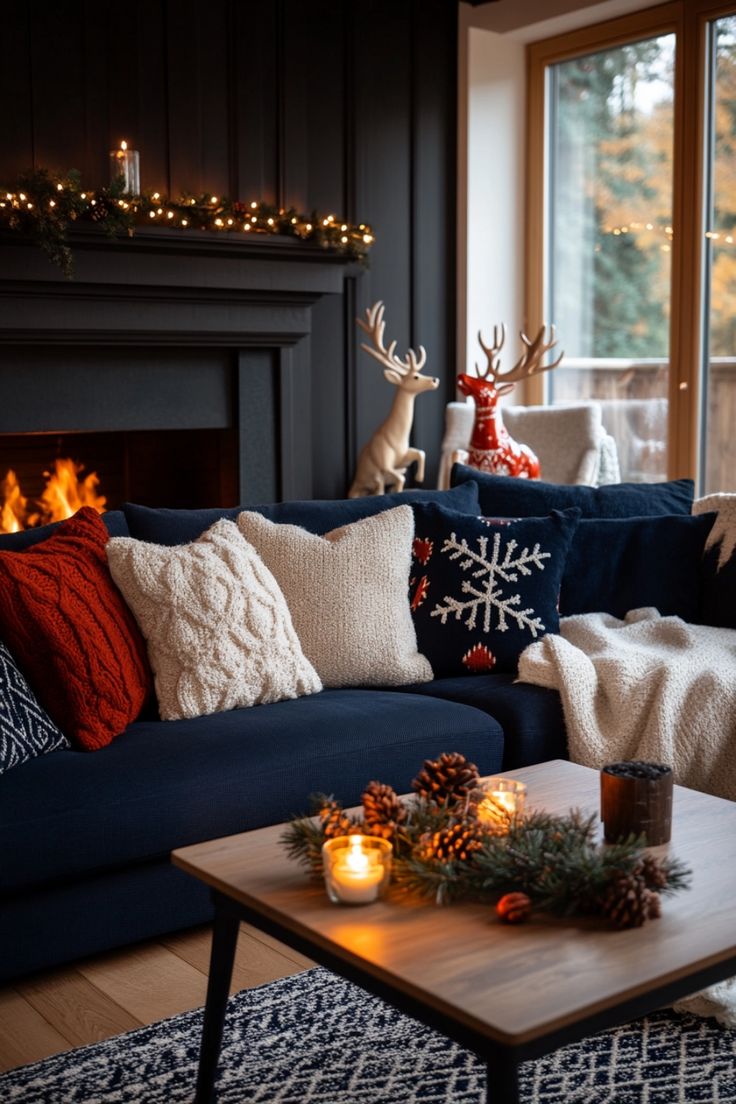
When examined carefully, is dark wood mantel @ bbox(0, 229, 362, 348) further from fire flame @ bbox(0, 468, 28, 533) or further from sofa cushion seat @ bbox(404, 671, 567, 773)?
sofa cushion seat @ bbox(404, 671, 567, 773)

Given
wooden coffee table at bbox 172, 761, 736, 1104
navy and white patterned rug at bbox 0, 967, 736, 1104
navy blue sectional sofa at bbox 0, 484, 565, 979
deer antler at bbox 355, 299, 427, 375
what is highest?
deer antler at bbox 355, 299, 427, 375

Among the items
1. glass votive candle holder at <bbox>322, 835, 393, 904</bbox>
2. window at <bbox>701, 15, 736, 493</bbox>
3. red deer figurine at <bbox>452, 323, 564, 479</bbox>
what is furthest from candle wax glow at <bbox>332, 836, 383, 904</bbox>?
window at <bbox>701, 15, 736, 493</bbox>

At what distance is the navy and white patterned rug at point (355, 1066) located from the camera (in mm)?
1921

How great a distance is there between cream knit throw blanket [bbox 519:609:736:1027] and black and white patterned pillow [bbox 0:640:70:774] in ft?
3.78

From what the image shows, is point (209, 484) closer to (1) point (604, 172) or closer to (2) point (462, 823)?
(1) point (604, 172)

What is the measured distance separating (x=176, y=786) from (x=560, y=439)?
276cm

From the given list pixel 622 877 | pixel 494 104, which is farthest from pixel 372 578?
pixel 494 104

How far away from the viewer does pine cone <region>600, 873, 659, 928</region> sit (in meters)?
1.58

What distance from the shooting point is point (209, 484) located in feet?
16.6

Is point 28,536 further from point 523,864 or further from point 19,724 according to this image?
point 523,864

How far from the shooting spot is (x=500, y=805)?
1.82 m

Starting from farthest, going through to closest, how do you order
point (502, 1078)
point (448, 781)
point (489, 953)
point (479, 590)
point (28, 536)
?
point (479, 590), point (28, 536), point (448, 781), point (489, 953), point (502, 1078)

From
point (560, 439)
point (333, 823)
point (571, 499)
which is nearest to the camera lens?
point (333, 823)

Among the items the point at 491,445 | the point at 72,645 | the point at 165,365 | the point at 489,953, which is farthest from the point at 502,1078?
the point at 165,365
